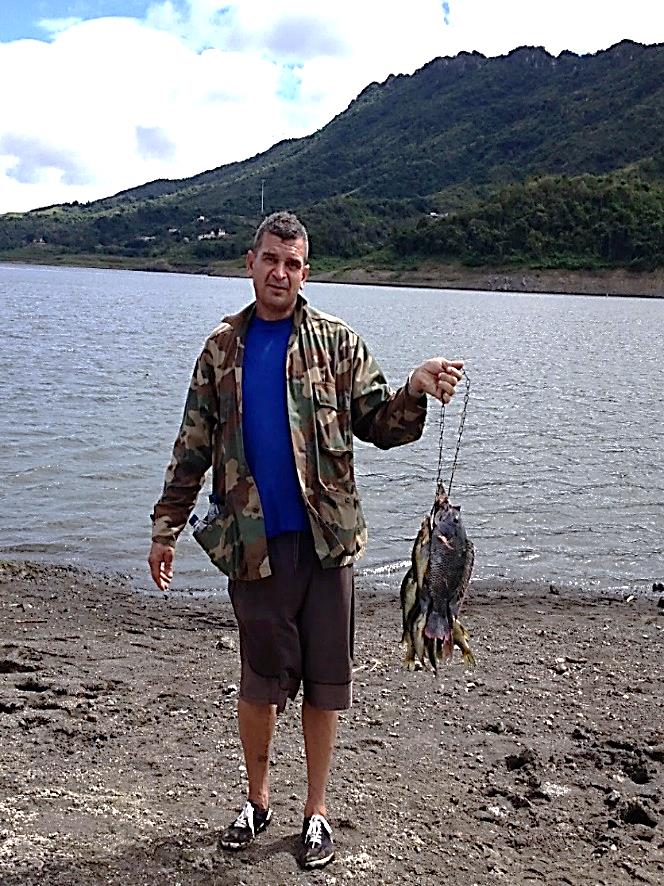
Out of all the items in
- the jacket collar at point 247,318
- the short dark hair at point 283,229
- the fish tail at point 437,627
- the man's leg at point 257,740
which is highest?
the short dark hair at point 283,229

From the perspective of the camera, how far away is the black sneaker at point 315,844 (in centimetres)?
469

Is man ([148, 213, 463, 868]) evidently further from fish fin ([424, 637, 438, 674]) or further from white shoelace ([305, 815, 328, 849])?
white shoelace ([305, 815, 328, 849])

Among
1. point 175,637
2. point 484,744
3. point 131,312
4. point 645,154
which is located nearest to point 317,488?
point 484,744

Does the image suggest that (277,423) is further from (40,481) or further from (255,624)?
(40,481)

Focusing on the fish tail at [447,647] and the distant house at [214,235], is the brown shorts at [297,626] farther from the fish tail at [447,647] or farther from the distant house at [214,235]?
the distant house at [214,235]

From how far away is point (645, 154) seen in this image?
168 m

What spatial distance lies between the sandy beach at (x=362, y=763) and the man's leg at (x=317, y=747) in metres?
0.26

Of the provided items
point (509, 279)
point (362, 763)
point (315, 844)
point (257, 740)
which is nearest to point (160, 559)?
point (257, 740)

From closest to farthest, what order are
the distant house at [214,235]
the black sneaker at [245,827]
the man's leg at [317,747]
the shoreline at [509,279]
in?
the man's leg at [317,747] → the black sneaker at [245,827] → the shoreline at [509,279] → the distant house at [214,235]

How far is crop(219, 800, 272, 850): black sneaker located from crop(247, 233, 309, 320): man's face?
2468 mm

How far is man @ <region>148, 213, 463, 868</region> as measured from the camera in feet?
14.2

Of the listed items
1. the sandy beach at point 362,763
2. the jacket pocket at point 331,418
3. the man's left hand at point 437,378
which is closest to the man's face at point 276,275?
the jacket pocket at point 331,418

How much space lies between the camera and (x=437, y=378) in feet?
14.0

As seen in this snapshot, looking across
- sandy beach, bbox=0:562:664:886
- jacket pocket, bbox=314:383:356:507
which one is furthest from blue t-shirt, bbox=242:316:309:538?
sandy beach, bbox=0:562:664:886
